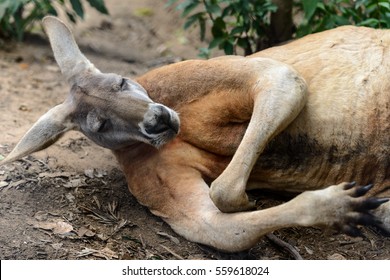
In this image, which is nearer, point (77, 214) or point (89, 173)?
point (77, 214)

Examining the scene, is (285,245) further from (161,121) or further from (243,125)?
(161,121)

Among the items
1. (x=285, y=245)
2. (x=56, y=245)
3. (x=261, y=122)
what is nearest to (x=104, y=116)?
(x=56, y=245)

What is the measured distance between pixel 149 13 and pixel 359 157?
5.37m

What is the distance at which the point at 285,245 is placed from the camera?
447cm

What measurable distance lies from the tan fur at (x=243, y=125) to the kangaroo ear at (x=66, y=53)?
82 mm

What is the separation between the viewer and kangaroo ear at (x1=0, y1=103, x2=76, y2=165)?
4848mm

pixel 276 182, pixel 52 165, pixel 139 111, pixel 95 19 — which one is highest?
pixel 139 111

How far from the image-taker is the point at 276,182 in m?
4.81

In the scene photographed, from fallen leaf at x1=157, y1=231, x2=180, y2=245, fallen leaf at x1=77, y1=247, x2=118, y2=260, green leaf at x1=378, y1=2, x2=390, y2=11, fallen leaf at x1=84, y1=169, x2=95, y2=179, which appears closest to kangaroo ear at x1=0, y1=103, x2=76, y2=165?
fallen leaf at x1=84, y1=169, x2=95, y2=179

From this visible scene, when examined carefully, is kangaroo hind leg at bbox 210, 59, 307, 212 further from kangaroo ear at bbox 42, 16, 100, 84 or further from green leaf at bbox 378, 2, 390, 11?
green leaf at bbox 378, 2, 390, 11

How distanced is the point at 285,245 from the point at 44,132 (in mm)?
1780
